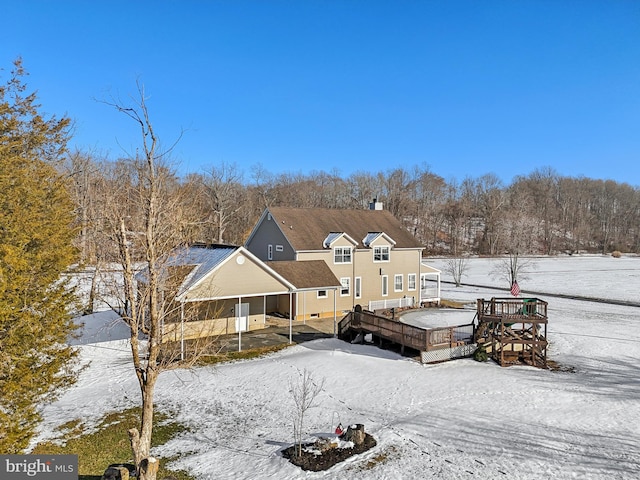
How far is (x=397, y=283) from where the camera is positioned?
104 ft

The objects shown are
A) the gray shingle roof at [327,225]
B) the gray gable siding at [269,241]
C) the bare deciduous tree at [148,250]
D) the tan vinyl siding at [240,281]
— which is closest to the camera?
the bare deciduous tree at [148,250]

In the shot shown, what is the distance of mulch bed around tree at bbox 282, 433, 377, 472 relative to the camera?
995 centimetres

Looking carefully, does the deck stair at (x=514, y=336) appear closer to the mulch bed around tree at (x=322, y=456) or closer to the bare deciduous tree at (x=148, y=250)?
the mulch bed around tree at (x=322, y=456)

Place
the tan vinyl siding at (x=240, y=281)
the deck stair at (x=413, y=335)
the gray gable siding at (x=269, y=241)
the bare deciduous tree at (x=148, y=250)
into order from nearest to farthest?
the bare deciduous tree at (x=148, y=250) < the deck stair at (x=413, y=335) < the tan vinyl siding at (x=240, y=281) < the gray gable siding at (x=269, y=241)

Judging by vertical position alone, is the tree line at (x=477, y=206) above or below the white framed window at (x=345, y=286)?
above

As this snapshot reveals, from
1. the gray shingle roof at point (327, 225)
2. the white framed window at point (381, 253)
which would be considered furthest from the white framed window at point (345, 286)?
the gray shingle roof at point (327, 225)

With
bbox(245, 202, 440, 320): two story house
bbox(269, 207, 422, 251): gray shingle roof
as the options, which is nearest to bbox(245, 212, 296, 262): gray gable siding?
bbox(245, 202, 440, 320): two story house

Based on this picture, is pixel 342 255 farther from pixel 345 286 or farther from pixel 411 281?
pixel 411 281

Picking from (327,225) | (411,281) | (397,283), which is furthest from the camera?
(411,281)

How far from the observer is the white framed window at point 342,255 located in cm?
2880

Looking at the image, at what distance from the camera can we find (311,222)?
30.7 metres

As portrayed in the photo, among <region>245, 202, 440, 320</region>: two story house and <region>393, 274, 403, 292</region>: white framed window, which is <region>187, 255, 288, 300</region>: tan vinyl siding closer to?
<region>245, 202, 440, 320</region>: two story house

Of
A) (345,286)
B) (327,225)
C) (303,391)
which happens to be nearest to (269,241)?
(327,225)

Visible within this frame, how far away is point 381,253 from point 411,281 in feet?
13.1
